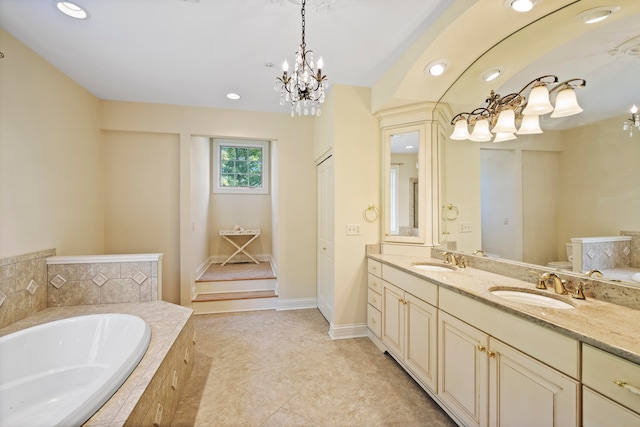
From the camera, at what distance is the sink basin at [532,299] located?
1.34 meters

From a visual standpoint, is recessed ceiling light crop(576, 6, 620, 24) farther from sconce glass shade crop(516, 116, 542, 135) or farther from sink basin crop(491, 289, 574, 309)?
sink basin crop(491, 289, 574, 309)

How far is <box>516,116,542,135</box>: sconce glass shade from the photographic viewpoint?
1621mm

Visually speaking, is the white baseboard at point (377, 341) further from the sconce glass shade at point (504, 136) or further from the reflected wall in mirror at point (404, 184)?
the sconce glass shade at point (504, 136)

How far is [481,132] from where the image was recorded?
6.63ft

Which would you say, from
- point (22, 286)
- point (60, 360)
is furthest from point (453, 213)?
point (22, 286)

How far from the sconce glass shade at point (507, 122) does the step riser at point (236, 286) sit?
3163mm

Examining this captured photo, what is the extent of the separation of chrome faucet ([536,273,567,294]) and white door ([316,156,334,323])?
1.77 meters

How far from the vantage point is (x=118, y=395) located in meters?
1.16

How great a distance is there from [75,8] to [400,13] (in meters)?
2.15

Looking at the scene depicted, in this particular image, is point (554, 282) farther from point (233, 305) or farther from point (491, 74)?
point (233, 305)

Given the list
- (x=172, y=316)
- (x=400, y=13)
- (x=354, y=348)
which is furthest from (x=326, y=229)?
(x=400, y=13)

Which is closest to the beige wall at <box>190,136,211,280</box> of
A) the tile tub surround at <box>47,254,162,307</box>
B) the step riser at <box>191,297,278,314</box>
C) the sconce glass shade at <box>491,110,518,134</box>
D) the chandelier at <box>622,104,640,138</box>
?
the step riser at <box>191,297,278,314</box>

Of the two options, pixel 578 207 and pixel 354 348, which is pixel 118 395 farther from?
pixel 578 207

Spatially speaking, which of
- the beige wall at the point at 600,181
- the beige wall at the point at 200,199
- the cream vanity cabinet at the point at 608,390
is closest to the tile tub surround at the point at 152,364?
the beige wall at the point at 200,199
